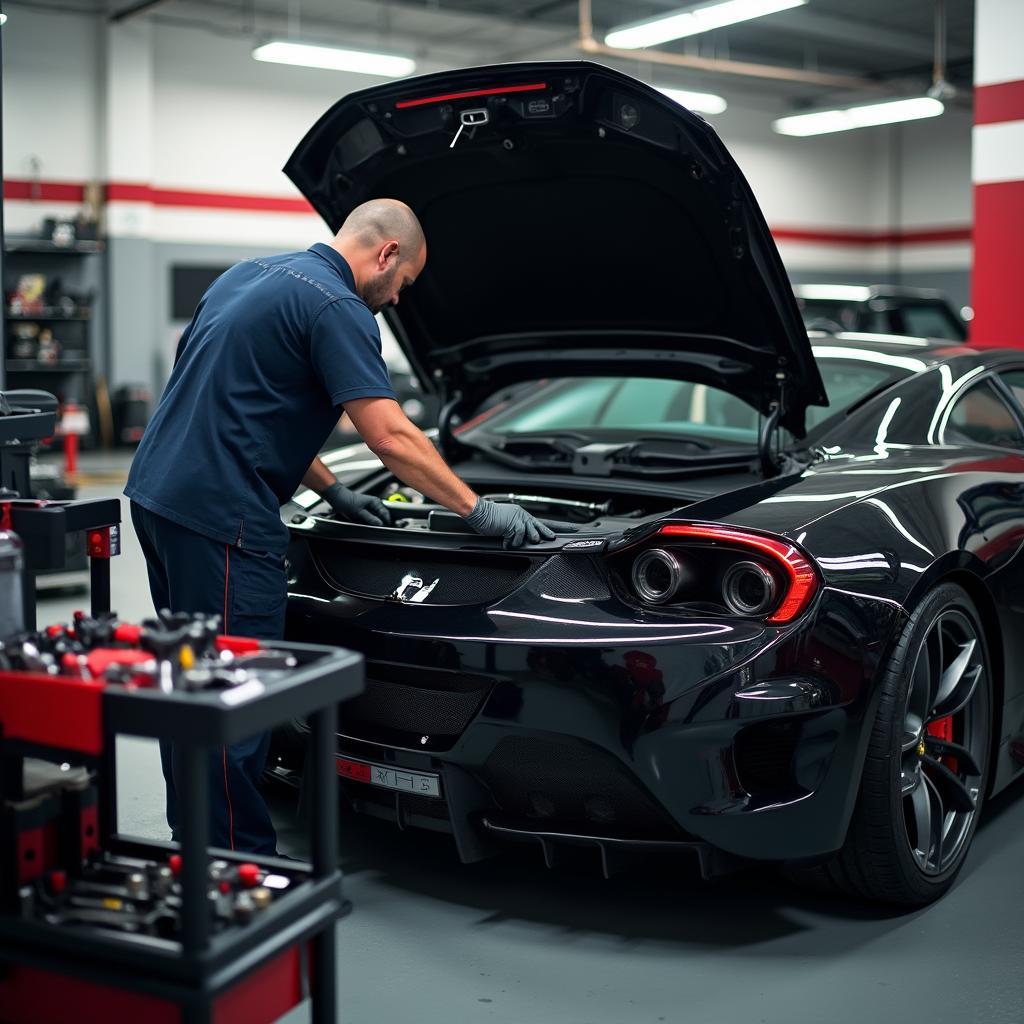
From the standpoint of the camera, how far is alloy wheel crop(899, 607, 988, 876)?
A: 2449 millimetres

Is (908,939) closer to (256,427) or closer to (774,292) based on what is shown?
(774,292)

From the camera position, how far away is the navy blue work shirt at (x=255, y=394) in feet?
7.68

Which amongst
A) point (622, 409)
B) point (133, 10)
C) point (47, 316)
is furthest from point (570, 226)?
point (133, 10)

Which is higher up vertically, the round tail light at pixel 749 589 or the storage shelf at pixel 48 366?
the storage shelf at pixel 48 366

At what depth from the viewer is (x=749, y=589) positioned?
2.25 m

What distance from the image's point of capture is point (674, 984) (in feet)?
7.15

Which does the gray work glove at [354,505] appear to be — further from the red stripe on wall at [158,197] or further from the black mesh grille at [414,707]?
the red stripe on wall at [158,197]

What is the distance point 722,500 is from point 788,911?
31.2 inches

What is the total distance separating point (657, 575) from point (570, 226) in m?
1.04

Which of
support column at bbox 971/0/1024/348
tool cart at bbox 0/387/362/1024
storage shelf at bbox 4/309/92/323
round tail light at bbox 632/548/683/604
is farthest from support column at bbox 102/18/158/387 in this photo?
tool cart at bbox 0/387/362/1024

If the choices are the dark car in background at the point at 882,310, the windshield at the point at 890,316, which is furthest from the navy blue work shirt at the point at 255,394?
the dark car in background at the point at 882,310

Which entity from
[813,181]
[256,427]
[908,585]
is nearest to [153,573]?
[256,427]

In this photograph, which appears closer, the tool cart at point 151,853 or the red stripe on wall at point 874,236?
the tool cart at point 151,853

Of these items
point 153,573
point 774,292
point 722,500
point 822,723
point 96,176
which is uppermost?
point 96,176
